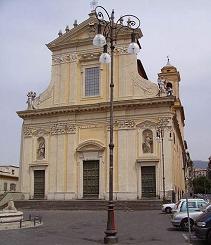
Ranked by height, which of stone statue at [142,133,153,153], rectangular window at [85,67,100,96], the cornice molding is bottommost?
stone statue at [142,133,153,153]

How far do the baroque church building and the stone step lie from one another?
11.2 ft

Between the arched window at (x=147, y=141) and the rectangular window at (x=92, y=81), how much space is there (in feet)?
24.5

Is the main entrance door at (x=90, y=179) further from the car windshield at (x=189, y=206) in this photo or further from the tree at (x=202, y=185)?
the tree at (x=202, y=185)

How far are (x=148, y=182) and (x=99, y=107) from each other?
9.50 meters

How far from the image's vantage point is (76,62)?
47.8 meters

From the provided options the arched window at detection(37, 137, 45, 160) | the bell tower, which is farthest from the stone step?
the bell tower

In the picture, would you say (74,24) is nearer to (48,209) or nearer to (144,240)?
(48,209)

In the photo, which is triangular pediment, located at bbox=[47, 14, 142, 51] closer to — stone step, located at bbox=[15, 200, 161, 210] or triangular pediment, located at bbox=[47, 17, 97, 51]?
triangular pediment, located at bbox=[47, 17, 97, 51]

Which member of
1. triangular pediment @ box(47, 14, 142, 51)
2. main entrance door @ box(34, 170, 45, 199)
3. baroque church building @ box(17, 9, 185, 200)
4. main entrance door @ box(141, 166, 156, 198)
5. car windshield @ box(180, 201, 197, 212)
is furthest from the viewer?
triangular pediment @ box(47, 14, 142, 51)

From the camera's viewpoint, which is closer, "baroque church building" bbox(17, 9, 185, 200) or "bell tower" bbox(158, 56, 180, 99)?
"baroque church building" bbox(17, 9, 185, 200)

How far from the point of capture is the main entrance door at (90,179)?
44.4 metres

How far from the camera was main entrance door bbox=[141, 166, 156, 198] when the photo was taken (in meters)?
41.8

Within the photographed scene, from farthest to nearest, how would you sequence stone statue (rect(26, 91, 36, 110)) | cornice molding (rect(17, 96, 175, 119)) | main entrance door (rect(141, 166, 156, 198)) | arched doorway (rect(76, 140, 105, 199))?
stone statue (rect(26, 91, 36, 110)) → arched doorway (rect(76, 140, 105, 199)) → cornice molding (rect(17, 96, 175, 119)) → main entrance door (rect(141, 166, 156, 198))

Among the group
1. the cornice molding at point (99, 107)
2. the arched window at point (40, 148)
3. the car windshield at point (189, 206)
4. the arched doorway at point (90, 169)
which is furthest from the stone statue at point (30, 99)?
the car windshield at point (189, 206)
